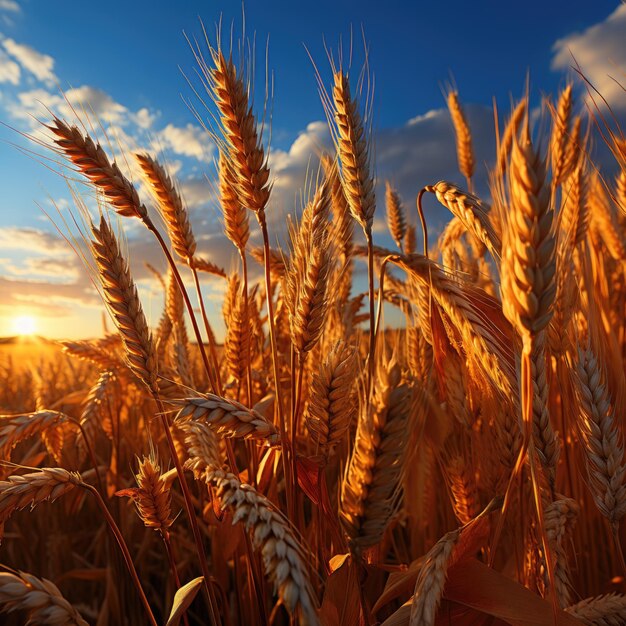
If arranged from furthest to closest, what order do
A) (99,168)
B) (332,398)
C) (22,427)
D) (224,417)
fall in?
(22,427), (99,168), (332,398), (224,417)

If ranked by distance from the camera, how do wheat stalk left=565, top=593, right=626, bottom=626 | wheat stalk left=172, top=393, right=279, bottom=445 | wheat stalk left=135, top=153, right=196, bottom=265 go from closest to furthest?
wheat stalk left=172, top=393, right=279, bottom=445 → wheat stalk left=565, top=593, right=626, bottom=626 → wheat stalk left=135, top=153, right=196, bottom=265

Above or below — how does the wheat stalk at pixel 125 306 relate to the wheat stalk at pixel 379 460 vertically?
above

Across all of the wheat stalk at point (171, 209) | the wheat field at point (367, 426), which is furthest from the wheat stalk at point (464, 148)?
the wheat stalk at point (171, 209)

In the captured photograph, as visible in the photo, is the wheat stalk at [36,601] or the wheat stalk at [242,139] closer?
the wheat stalk at [36,601]

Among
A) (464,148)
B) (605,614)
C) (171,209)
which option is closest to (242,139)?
(171,209)

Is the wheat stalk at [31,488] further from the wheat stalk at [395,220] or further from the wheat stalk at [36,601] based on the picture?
the wheat stalk at [395,220]

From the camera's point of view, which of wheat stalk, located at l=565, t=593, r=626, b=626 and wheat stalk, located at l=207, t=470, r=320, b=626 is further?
wheat stalk, located at l=565, t=593, r=626, b=626

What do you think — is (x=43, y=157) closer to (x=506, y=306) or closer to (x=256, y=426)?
(x=256, y=426)

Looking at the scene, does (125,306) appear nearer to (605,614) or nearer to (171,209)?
(171,209)

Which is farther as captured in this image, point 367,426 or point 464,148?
point 464,148

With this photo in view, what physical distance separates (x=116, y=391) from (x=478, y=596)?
7.63ft

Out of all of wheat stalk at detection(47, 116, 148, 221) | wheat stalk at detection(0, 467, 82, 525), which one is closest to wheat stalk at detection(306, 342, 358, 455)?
wheat stalk at detection(0, 467, 82, 525)

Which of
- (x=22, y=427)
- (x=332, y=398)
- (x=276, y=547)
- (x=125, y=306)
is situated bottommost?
(x=276, y=547)

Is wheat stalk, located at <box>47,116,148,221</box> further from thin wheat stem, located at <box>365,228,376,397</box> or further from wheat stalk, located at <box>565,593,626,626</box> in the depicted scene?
wheat stalk, located at <box>565,593,626,626</box>
